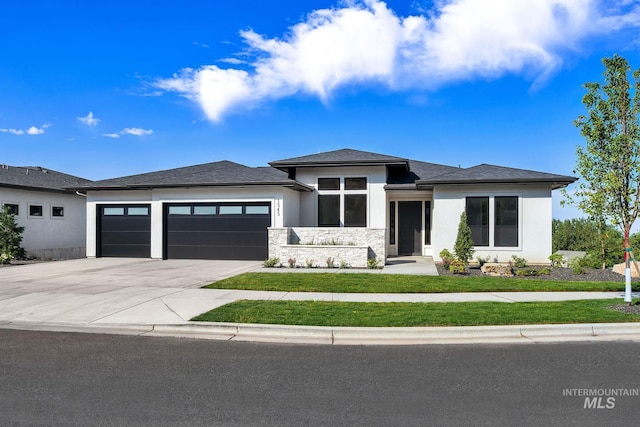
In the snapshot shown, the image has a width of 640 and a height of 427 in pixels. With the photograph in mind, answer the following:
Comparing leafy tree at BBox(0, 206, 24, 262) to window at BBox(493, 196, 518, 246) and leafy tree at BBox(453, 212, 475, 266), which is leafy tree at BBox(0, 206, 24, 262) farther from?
window at BBox(493, 196, 518, 246)

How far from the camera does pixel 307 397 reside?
179 inches

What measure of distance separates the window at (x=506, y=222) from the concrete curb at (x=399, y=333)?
10.8 m

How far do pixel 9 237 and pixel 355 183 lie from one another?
1661 centimetres

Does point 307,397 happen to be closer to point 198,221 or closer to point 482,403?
point 482,403

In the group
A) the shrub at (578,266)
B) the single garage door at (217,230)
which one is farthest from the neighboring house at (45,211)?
the shrub at (578,266)

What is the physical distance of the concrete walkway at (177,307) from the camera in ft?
22.9

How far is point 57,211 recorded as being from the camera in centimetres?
2380

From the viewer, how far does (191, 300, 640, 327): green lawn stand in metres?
7.45

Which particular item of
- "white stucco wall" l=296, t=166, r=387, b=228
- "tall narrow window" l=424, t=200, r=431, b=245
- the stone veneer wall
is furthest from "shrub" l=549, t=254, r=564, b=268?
"white stucco wall" l=296, t=166, r=387, b=228

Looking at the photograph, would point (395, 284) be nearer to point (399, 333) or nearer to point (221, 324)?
point (399, 333)

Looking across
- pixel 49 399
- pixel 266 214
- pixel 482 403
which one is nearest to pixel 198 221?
pixel 266 214

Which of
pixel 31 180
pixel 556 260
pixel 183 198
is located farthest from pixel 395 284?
pixel 31 180

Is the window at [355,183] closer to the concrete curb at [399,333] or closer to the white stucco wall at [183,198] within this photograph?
the white stucco wall at [183,198]

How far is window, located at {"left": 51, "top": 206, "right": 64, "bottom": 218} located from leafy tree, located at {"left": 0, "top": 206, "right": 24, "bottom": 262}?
3530mm
